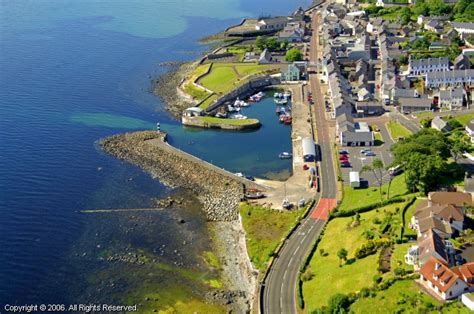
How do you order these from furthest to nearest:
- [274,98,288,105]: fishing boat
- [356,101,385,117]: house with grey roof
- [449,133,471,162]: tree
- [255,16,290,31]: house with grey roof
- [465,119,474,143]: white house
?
[255,16,290,31]: house with grey roof
[274,98,288,105]: fishing boat
[356,101,385,117]: house with grey roof
[465,119,474,143]: white house
[449,133,471,162]: tree

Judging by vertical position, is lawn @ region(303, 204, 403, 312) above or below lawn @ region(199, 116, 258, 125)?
below

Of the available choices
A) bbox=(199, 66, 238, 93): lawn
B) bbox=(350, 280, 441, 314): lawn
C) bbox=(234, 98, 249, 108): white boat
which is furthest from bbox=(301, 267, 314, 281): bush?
bbox=(199, 66, 238, 93): lawn

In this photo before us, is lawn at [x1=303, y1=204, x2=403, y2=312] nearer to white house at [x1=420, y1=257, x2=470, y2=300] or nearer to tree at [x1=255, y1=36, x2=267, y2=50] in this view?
white house at [x1=420, y1=257, x2=470, y2=300]

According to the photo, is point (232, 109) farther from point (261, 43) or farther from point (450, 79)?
point (450, 79)

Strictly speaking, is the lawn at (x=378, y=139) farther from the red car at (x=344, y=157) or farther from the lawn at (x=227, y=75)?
the lawn at (x=227, y=75)

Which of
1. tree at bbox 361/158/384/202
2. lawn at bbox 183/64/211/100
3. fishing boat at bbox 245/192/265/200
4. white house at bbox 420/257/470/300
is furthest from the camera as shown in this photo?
lawn at bbox 183/64/211/100

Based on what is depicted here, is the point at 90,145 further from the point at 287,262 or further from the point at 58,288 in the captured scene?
the point at 287,262

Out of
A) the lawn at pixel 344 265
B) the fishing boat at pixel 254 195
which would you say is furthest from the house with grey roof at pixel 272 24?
the lawn at pixel 344 265

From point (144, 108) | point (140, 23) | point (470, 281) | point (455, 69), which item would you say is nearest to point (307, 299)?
point (470, 281)
